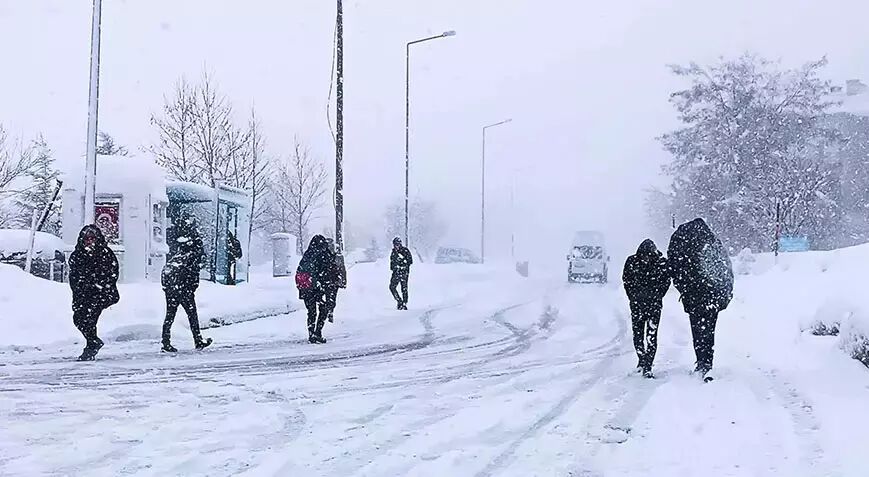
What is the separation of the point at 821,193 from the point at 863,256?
2847cm

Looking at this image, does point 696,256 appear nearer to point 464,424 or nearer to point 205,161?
point 464,424

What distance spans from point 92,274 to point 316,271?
3.70 metres

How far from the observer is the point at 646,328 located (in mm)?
9828

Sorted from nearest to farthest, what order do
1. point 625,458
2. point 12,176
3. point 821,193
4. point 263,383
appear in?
point 625,458
point 263,383
point 821,193
point 12,176

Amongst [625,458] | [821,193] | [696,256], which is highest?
[821,193]

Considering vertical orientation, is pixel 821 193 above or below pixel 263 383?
above

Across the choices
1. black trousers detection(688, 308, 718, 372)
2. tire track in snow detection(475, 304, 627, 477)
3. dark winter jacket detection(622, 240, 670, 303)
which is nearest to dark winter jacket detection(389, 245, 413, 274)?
tire track in snow detection(475, 304, 627, 477)

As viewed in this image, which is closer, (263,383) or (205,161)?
(263,383)

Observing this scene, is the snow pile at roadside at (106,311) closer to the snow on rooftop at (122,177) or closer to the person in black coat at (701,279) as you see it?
the snow on rooftop at (122,177)

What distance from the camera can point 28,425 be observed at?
687cm

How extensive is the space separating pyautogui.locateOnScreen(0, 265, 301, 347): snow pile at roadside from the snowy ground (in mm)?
586

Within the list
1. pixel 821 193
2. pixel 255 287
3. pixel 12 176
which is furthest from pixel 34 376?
pixel 12 176

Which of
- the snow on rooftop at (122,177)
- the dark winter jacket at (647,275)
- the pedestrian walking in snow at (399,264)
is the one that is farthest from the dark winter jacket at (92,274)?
the snow on rooftop at (122,177)

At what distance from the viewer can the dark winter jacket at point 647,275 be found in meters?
9.90
